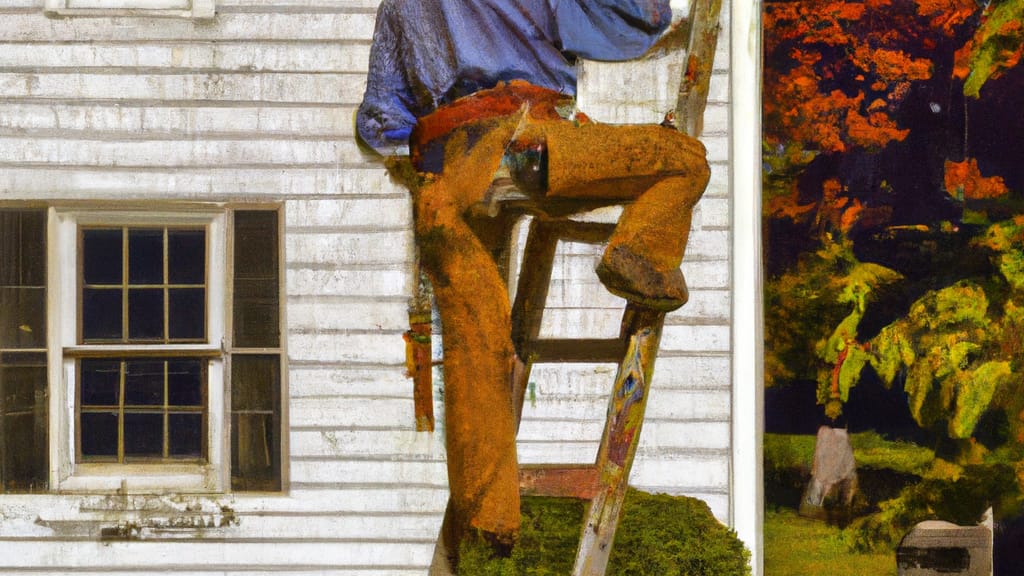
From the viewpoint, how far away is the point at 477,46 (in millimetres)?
3869

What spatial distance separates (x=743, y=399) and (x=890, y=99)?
1357 millimetres

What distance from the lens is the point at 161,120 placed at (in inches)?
153

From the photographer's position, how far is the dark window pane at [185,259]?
392cm

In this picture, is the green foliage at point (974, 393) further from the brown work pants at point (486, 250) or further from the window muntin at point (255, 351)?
the window muntin at point (255, 351)

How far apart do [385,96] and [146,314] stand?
1.30 meters

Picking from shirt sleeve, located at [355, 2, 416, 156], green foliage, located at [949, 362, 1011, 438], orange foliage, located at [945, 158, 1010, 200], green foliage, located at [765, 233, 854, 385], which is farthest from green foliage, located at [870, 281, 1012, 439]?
shirt sleeve, located at [355, 2, 416, 156]

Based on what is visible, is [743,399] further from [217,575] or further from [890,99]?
[217,575]

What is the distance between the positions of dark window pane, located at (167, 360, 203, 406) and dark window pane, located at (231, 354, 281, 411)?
15 cm

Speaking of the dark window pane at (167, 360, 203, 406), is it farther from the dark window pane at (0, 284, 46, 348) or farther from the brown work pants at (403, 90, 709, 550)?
the brown work pants at (403, 90, 709, 550)

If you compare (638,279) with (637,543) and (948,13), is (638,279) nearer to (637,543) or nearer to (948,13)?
(637,543)

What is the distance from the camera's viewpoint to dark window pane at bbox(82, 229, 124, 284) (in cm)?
392

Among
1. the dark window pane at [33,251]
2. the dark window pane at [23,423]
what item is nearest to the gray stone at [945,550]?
the dark window pane at [23,423]

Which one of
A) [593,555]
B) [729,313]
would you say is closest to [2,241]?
[593,555]

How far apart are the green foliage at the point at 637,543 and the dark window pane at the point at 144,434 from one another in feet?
4.28
